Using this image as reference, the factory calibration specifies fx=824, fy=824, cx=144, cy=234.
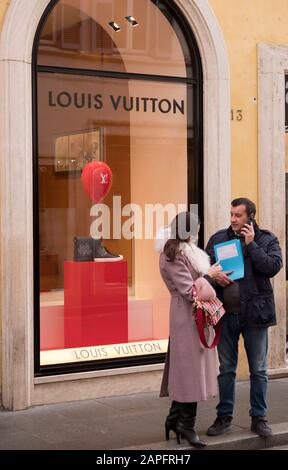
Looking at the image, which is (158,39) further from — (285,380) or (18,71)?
(285,380)

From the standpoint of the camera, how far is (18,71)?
7637mm

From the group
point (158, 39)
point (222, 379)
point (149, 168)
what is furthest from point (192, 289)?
point (158, 39)

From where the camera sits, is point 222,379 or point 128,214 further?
point 128,214

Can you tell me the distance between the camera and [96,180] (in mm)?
8547

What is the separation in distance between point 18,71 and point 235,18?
8.93ft

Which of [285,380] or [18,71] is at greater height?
[18,71]

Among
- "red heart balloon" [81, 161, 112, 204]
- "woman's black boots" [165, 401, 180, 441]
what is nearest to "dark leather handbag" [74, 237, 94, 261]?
"red heart balloon" [81, 161, 112, 204]

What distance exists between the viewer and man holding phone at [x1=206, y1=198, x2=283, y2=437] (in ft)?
21.2

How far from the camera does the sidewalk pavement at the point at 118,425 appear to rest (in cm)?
635

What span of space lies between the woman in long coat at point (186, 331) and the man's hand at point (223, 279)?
98 mm

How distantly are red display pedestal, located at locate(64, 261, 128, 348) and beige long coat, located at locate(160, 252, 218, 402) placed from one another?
229 centimetres

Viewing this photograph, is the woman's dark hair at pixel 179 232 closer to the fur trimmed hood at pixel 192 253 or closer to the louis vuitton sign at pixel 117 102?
the fur trimmed hood at pixel 192 253

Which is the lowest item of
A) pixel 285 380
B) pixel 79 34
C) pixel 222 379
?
pixel 285 380

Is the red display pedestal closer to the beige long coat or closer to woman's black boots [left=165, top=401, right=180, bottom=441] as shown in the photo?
woman's black boots [left=165, top=401, right=180, bottom=441]
